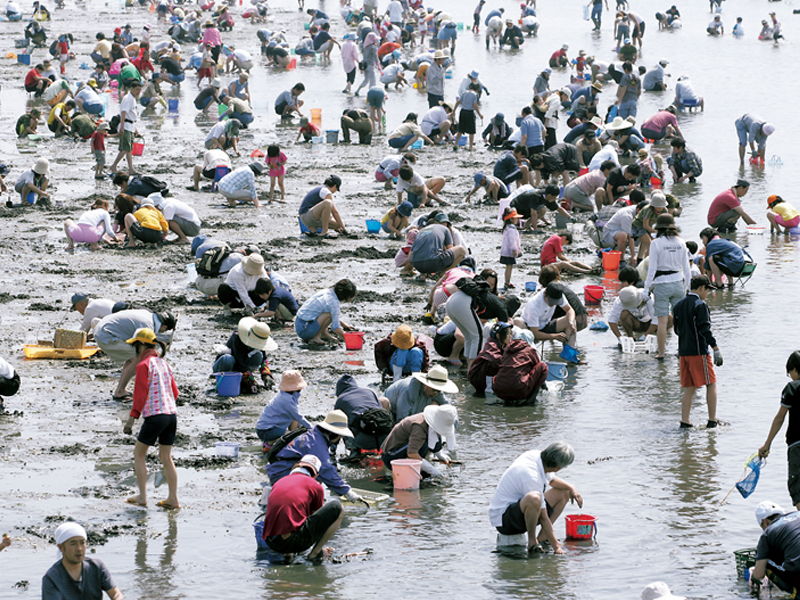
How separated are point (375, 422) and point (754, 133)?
1651cm

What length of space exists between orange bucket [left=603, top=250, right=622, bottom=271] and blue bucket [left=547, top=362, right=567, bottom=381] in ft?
15.3

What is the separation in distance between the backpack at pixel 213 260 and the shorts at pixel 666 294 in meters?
5.56

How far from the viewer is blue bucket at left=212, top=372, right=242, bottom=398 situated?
1109cm

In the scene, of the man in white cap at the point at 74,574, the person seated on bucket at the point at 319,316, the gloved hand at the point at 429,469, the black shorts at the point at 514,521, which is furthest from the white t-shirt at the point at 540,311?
the man in white cap at the point at 74,574

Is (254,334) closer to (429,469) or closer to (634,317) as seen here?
(429,469)

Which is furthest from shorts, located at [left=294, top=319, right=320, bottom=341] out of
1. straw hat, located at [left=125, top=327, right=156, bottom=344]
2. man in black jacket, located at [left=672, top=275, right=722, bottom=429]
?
man in black jacket, located at [left=672, top=275, right=722, bottom=429]

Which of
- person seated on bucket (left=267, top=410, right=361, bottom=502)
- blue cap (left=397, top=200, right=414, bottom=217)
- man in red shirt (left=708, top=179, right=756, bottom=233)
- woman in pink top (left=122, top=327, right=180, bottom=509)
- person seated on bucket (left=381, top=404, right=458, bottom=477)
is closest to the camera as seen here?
person seated on bucket (left=267, top=410, right=361, bottom=502)

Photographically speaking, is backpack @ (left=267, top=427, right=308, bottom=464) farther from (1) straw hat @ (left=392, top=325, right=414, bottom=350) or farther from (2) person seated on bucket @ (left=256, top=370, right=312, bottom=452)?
(1) straw hat @ (left=392, top=325, right=414, bottom=350)

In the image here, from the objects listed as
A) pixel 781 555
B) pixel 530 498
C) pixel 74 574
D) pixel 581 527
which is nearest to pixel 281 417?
pixel 530 498

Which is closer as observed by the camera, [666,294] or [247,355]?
[247,355]

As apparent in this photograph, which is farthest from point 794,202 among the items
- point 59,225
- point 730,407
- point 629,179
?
point 59,225

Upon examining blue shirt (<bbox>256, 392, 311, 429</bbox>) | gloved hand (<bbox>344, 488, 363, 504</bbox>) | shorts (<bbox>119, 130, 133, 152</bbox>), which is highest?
shorts (<bbox>119, 130, 133, 152</bbox>)

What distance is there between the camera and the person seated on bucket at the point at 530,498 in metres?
7.72

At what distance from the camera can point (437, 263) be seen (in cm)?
1505
